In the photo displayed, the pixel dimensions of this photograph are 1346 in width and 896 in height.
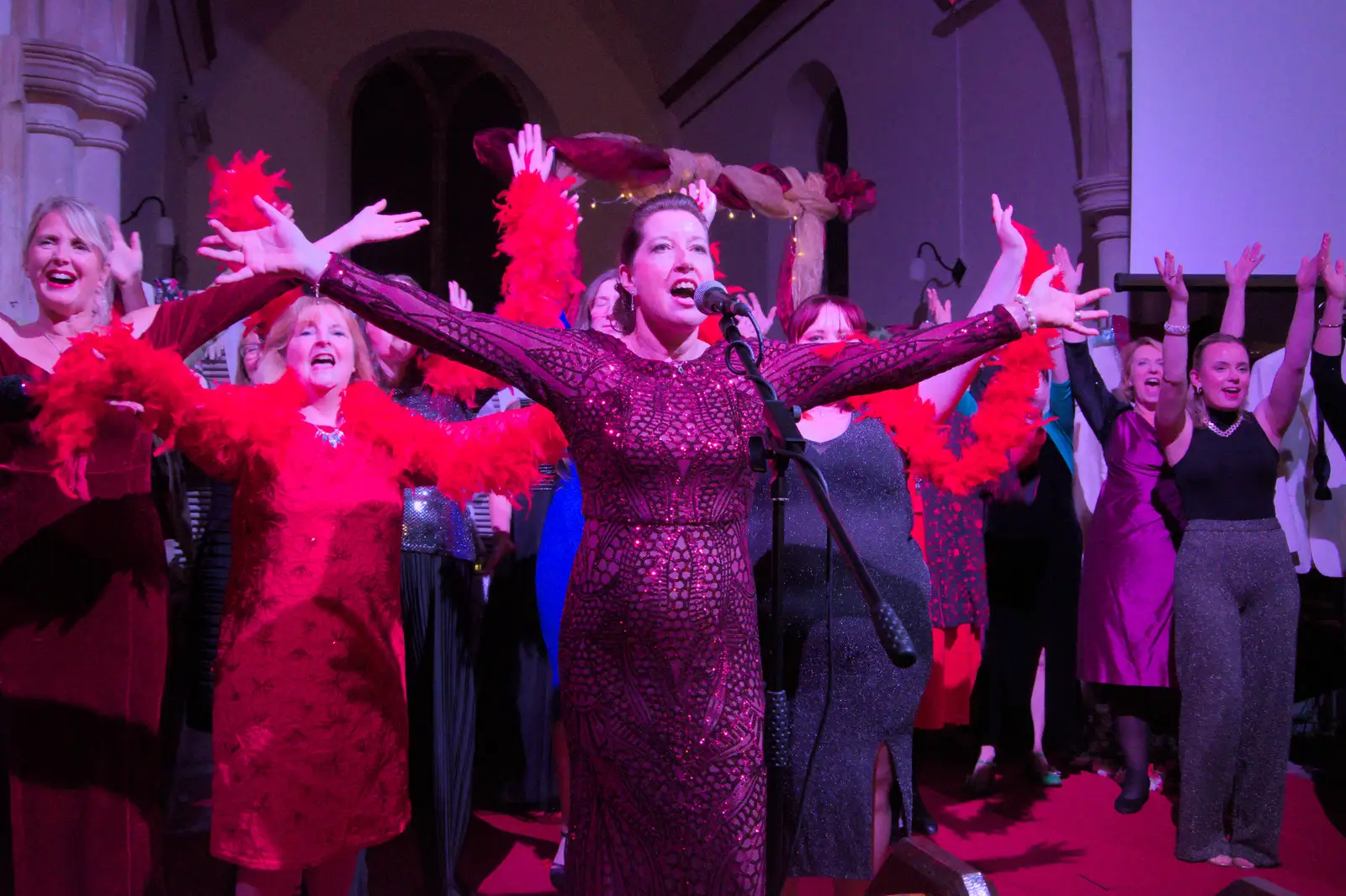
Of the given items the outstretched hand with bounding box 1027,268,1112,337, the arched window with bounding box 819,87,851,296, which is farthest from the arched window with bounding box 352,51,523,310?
the outstretched hand with bounding box 1027,268,1112,337

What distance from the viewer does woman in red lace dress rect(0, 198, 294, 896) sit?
243cm

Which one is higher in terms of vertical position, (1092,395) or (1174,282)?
(1174,282)

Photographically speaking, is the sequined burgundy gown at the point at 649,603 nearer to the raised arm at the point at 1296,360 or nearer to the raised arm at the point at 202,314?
the raised arm at the point at 202,314

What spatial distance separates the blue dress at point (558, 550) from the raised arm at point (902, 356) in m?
1.30

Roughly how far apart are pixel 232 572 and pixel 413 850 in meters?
1.66

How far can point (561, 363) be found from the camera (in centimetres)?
190

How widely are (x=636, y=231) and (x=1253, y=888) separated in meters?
2.39

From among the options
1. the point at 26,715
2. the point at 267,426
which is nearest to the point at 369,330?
the point at 267,426

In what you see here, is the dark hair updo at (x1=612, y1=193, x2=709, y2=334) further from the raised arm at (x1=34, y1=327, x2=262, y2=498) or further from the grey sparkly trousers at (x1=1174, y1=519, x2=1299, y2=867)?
the grey sparkly trousers at (x1=1174, y1=519, x2=1299, y2=867)

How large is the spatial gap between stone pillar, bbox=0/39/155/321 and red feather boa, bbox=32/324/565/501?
223 cm

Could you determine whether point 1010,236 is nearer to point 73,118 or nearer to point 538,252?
point 538,252

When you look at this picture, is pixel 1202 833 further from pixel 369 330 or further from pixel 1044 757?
pixel 369 330

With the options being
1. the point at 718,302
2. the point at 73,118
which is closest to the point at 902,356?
the point at 718,302

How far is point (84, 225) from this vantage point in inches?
99.5
